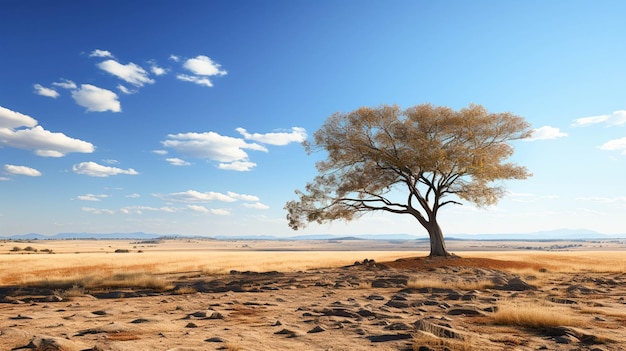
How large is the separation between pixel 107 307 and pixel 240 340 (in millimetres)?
8304

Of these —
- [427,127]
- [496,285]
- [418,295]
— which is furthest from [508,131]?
[418,295]

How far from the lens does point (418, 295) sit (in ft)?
58.4

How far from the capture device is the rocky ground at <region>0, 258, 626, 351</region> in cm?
904

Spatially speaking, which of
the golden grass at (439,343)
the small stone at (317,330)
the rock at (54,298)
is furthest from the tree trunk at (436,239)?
the golden grass at (439,343)

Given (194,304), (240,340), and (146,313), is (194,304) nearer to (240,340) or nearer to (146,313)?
(146,313)

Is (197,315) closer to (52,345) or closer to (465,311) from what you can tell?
(52,345)

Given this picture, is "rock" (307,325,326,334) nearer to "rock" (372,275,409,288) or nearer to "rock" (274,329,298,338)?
"rock" (274,329,298,338)

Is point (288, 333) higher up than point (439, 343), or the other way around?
point (439, 343)

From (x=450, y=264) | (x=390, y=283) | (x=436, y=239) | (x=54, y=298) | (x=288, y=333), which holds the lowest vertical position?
(x=54, y=298)

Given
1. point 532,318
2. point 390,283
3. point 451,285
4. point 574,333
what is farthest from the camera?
point 390,283

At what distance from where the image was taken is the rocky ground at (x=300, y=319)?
9.04 m

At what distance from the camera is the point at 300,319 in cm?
1264

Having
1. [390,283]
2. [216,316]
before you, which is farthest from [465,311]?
[390,283]

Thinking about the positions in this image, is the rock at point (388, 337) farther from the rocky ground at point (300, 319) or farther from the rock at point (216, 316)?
the rock at point (216, 316)
